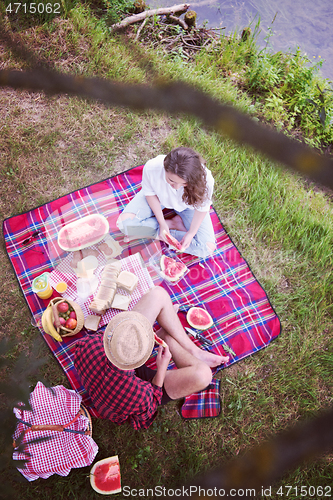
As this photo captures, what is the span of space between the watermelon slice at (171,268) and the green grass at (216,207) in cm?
98

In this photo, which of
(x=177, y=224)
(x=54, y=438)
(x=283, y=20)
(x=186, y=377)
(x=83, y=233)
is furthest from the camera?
(x=283, y=20)

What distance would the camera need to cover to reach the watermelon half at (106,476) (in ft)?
10.9

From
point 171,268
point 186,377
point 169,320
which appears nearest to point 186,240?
point 171,268

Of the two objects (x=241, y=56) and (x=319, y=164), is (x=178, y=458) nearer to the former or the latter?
(x=319, y=164)

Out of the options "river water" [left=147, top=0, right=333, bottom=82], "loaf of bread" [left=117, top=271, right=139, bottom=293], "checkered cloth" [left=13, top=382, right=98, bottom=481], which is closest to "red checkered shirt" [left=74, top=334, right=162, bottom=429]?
"checkered cloth" [left=13, top=382, right=98, bottom=481]

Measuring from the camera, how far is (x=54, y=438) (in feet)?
9.55

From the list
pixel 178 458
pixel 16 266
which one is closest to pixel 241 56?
pixel 16 266

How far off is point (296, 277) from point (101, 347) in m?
2.93

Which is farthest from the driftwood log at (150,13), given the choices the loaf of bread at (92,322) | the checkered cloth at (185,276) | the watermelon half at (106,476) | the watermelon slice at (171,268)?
the watermelon half at (106,476)

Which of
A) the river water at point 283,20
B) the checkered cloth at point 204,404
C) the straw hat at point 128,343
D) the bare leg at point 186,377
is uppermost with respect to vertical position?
the river water at point 283,20

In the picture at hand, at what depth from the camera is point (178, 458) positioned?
357 cm

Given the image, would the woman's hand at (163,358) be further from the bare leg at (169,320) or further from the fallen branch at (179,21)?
the fallen branch at (179,21)

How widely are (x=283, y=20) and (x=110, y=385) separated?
7423 mm

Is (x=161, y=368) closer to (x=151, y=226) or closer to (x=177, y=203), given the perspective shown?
(x=151, y=226)
